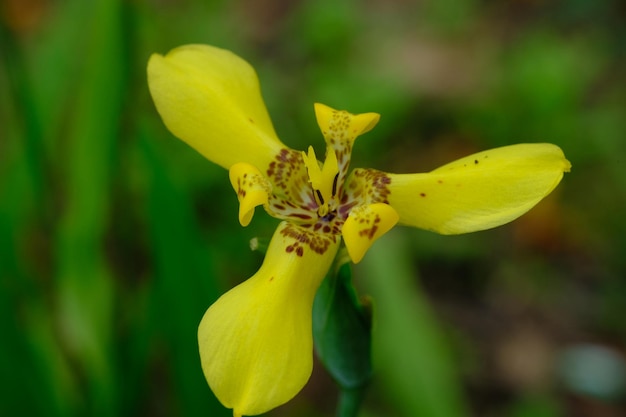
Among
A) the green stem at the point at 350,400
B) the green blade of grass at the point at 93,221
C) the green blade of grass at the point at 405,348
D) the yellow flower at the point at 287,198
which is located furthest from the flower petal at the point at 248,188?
the green blade of grass at the point at 405,348

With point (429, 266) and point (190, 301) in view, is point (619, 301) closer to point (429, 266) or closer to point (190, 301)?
point (429, 266)

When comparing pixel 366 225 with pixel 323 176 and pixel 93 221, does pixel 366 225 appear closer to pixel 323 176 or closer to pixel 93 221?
pixel 323 176

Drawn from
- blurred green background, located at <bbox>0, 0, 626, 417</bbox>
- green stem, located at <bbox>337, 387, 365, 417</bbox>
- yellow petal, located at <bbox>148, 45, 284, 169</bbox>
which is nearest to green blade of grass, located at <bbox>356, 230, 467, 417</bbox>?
blurred green background, located at <bbox>0, 0, 626, 417</bbox>

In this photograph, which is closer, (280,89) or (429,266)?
(429,266)

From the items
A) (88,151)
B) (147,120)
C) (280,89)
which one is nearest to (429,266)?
(280,89)

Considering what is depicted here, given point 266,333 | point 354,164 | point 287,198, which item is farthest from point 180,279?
point 354,164

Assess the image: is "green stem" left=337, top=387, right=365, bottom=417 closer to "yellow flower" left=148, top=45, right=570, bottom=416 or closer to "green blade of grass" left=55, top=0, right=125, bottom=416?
"yellow flower" left=148, top=45, right=570, bottom=416
